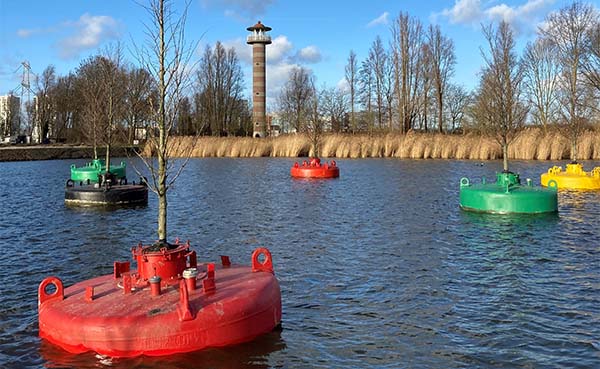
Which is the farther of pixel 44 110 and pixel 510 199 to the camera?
pixel 44 110

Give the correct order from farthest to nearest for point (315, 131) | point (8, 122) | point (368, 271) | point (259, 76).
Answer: point (8, 122) → point (259, 76) → point (315, 131) → point (368, 271)

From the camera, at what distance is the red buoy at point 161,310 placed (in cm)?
645

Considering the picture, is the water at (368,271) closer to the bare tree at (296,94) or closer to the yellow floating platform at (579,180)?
the yellow floating platform at (579,180)

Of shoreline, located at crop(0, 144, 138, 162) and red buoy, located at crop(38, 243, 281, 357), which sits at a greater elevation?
shoreline, located at crop(0, 144, 138, 162)

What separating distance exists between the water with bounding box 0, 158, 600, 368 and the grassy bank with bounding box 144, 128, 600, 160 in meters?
18.2

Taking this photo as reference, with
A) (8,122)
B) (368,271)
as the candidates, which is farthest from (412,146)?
(8,122)

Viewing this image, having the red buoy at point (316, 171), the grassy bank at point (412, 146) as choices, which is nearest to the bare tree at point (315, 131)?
the grassy bank at point (412, 146)

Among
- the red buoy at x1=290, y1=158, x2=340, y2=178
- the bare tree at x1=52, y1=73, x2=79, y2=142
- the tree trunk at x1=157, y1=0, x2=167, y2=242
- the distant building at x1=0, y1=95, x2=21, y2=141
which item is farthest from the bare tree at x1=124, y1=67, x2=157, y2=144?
the distant building at x1=0, y1=95, x2=21, y2=141

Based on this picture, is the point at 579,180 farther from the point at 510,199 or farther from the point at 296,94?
the point at 296,94

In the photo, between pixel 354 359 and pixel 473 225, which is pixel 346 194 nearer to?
pixel 473 225

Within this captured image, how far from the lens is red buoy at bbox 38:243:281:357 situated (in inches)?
254

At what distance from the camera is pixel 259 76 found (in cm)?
7944

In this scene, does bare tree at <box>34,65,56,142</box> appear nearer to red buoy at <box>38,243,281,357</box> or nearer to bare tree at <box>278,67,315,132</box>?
bare tree at <box>278,67,315,132</box>

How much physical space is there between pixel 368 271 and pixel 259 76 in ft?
233
